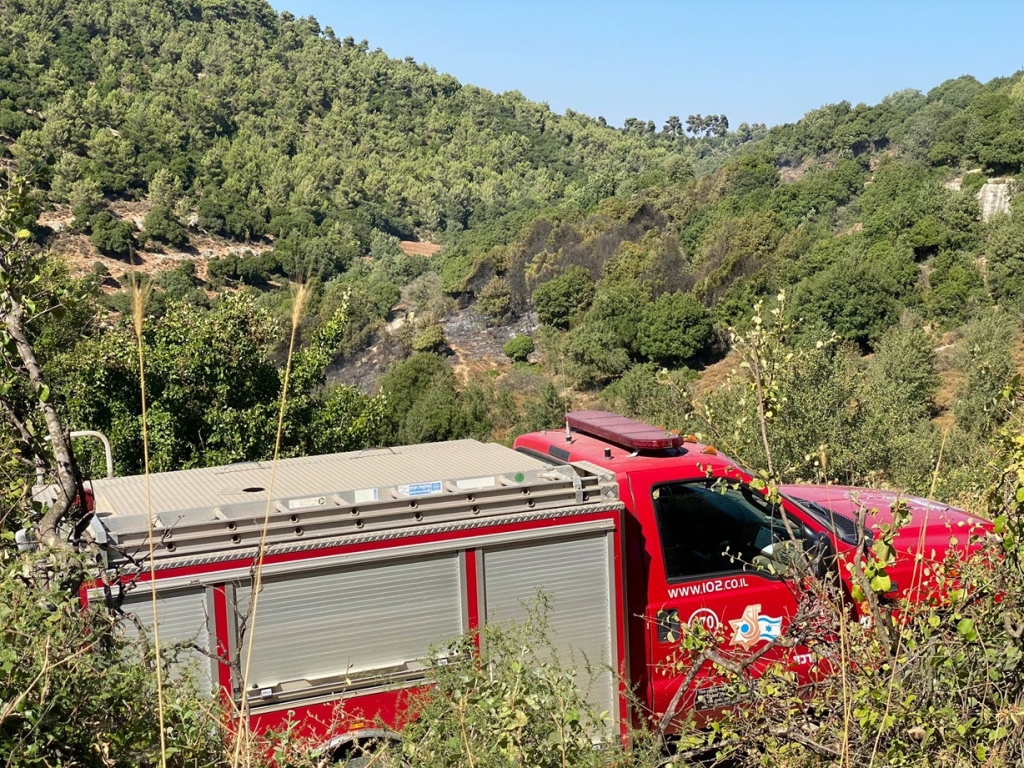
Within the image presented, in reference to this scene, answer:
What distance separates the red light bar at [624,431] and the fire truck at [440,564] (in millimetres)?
25

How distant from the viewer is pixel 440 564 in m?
4.68

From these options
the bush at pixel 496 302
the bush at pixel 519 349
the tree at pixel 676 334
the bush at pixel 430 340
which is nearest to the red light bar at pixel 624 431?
the tree at pixel 676 334

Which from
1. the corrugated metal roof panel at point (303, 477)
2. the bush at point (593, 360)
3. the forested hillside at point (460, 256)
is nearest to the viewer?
the corrugated metal roof panel at point (303, 477)

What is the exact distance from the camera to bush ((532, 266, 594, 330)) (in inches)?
1711

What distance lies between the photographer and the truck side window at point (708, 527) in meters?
5.14

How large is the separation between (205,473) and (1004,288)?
111 feet

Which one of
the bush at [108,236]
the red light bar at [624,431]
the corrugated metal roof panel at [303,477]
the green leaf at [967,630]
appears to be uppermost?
the bush at [108,236]

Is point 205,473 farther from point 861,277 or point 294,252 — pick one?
point 294,252

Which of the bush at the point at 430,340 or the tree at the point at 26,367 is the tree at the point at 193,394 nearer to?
the tree at the point at 26,367

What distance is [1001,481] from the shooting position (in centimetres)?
296

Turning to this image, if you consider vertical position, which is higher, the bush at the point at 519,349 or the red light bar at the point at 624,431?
the red light bar at the point at 624,431

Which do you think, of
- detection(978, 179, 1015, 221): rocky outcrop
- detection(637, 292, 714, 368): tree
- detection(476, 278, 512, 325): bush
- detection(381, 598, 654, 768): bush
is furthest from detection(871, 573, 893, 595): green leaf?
detection(476, 278, 512, 325): bush

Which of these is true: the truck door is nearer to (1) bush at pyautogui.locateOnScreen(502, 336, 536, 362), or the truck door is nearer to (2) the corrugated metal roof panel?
(2) the corrugated metal roof panel

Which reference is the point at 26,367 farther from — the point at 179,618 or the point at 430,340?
the point at 430,340
